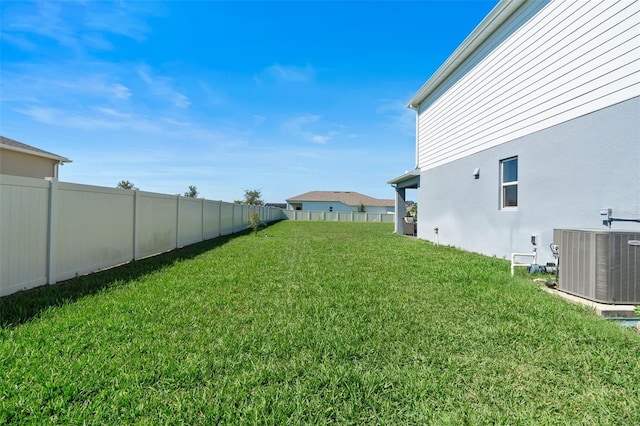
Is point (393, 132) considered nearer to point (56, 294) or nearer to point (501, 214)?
point (501, 214)

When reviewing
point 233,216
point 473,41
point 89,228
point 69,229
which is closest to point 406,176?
point 473,41

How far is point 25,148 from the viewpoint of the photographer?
1246 cm

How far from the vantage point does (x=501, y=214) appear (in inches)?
304

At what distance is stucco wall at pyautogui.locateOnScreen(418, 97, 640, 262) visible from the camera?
4625 millimetres

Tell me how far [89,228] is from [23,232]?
53.5 inches

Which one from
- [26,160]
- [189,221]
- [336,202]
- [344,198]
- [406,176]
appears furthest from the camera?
[344,198]

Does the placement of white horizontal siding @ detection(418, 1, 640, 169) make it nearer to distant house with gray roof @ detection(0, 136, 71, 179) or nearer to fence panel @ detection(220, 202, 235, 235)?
Answer: fence panel @ detection(220, 202, 235, 235)

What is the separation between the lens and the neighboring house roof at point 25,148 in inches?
455

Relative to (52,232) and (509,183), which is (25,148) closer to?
(52,232)

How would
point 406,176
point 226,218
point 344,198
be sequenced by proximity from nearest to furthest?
point 406,176, point 226,218, point 344,198

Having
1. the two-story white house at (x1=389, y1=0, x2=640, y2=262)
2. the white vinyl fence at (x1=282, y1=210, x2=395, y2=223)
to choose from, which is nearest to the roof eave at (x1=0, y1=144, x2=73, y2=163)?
the two-story white house at (x1=389, y1=0, x2=640, y2=262)

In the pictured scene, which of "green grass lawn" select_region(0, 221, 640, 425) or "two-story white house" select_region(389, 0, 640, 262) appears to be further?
"two-story white house" select_region(389, 0, 640, 262)

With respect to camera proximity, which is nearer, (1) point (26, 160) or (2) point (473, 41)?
(2) point (473, 41)

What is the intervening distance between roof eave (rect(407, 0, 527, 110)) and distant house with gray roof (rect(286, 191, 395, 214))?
41262 mm
